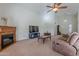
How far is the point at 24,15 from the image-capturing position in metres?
2.81

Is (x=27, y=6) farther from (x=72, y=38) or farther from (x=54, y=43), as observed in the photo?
(x=72, y=38)

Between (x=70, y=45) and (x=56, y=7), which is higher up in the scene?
(x=56, y=7)

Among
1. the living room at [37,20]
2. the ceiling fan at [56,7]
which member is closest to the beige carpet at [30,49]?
the living room at [37,20]

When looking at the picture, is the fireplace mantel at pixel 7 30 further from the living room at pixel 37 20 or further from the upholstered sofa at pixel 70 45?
the upholstered sofa at pixel 70 45

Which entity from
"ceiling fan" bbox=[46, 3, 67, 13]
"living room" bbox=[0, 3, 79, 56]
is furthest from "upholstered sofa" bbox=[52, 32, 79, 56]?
"ceiling fan" bbox=[46, 3, 67, 13]

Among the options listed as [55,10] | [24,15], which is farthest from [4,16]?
[55,10]

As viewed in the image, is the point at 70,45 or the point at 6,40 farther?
the point at 6,40

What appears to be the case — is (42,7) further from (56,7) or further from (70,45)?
(70,45)

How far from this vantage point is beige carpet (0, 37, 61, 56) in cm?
266

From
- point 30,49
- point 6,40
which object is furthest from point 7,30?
point 30,49

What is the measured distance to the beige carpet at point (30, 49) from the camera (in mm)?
2658

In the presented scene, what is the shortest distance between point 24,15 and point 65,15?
931mm

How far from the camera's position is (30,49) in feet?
8.95

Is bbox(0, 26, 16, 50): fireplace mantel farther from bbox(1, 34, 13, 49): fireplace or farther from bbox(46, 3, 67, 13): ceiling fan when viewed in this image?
bbox(46, 3, 67, 13): ceiling fan
